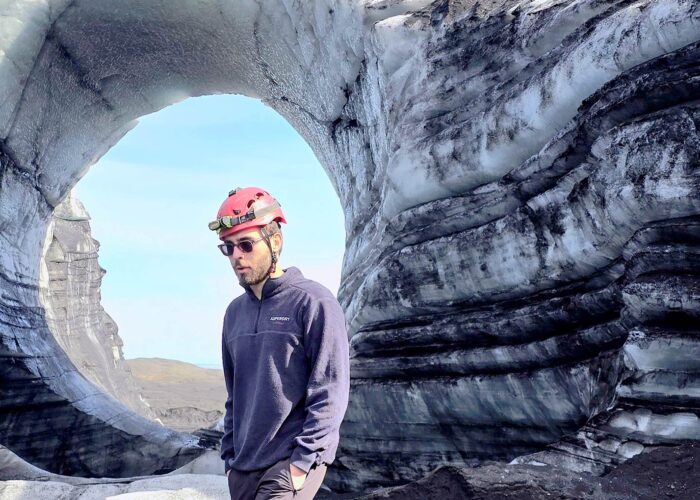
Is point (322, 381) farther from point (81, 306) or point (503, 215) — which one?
point (81, 306)

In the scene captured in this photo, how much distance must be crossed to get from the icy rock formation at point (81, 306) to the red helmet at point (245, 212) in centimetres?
1192

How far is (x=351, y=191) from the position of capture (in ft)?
20.7

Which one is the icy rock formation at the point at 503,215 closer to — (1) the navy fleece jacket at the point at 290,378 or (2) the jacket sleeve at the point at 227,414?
(1) the navy fleece jacket at the point at 290,378

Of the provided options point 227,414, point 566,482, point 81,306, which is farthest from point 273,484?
point 81,306

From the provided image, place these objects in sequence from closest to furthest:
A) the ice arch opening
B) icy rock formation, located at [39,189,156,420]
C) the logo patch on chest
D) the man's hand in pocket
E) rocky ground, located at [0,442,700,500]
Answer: the man's hand in pocket < the logo patch on chest < rocky ground, located at [0,442,700,500] < the ice arch opening < icy rock formation, located at [39,189,156,420]

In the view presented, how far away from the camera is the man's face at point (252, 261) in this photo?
6.11 feet

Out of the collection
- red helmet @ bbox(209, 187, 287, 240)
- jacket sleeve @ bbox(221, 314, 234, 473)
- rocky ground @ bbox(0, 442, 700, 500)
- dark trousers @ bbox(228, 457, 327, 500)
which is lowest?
rocky ground @ bbox(0, 442, 700, 500)

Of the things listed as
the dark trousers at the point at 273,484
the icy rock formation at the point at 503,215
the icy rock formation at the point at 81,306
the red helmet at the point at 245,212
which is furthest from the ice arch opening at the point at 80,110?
the icy rock formation at the point at 81,306

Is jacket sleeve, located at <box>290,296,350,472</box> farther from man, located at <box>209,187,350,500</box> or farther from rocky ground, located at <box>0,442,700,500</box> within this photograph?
rocky ground, located at <box>0,442,700,500</box>

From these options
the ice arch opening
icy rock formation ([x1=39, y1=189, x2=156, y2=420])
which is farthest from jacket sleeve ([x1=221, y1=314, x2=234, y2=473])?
icy rock formation ([x1=39, y1=189, x2=156, y2=420])

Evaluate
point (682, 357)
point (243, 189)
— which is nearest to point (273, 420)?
point (243, 189)

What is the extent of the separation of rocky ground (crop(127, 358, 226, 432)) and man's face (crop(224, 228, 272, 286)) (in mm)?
13025

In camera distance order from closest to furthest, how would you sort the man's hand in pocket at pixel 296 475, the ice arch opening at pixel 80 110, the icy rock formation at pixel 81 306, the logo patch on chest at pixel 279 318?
the man's hand in pocket at pixel 296 475
the logo patch on chest at pixel 279 318
the ice arch opening at pixel 80 110
the icy rock formation at pixel 81 306

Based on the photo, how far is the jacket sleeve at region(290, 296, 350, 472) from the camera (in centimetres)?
164
